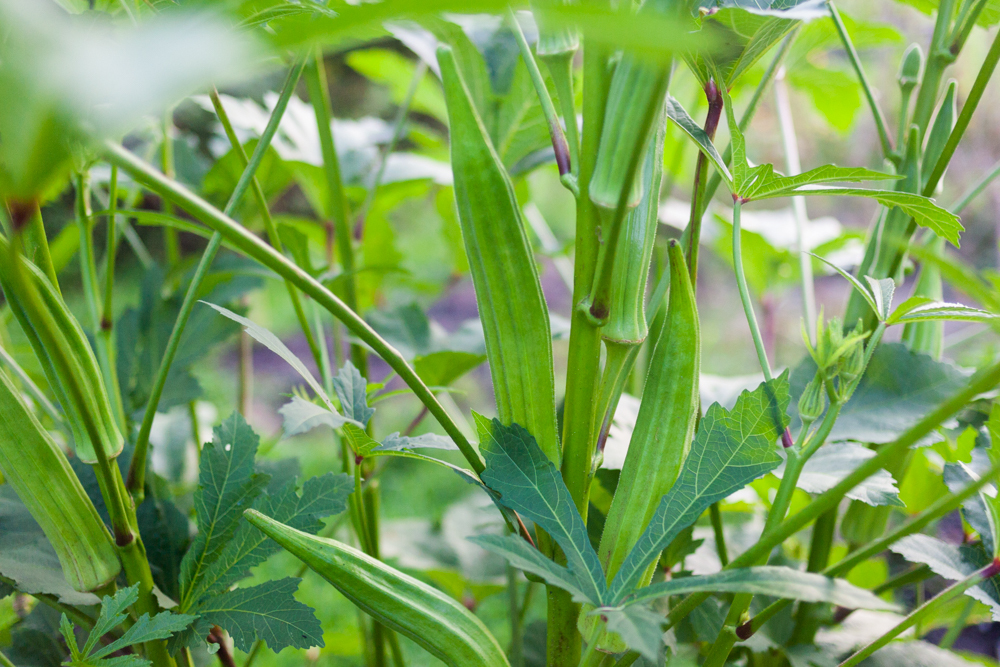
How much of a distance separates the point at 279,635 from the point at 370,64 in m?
0.67

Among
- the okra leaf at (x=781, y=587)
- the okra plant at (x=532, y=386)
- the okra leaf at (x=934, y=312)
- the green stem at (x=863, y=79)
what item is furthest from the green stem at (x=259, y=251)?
the green stem at (x=863, y=79)

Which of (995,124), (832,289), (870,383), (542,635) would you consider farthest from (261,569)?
(995,124)

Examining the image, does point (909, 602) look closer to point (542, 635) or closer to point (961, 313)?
point (542, 635)

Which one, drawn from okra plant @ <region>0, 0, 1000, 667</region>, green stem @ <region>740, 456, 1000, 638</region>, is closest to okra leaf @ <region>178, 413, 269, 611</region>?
okra plant @ <region>0, 0, 1000, 667</region>

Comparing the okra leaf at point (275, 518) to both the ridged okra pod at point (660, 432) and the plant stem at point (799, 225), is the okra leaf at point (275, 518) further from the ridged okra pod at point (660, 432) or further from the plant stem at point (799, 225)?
Result: the plant stem at point (799, 225)

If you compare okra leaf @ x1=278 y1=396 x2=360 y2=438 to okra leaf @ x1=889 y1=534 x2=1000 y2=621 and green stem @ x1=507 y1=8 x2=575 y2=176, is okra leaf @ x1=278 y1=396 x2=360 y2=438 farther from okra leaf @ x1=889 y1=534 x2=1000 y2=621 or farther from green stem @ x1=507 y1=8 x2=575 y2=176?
okra leaf @ x1=889 y1=534 x2=1000 y2=621

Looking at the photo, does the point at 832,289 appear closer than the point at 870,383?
No

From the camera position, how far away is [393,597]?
0.27 m

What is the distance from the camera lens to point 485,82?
0.47 meters

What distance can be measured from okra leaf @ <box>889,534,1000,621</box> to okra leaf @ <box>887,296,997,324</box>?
0.12m

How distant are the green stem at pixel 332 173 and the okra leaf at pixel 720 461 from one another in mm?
251

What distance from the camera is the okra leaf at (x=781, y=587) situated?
0.61 feet

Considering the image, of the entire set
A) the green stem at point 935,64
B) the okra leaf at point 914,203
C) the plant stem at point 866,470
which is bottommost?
the plant stem at point 866,470

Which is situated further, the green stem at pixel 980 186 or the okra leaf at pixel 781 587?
the green stem at pixel 980 186
